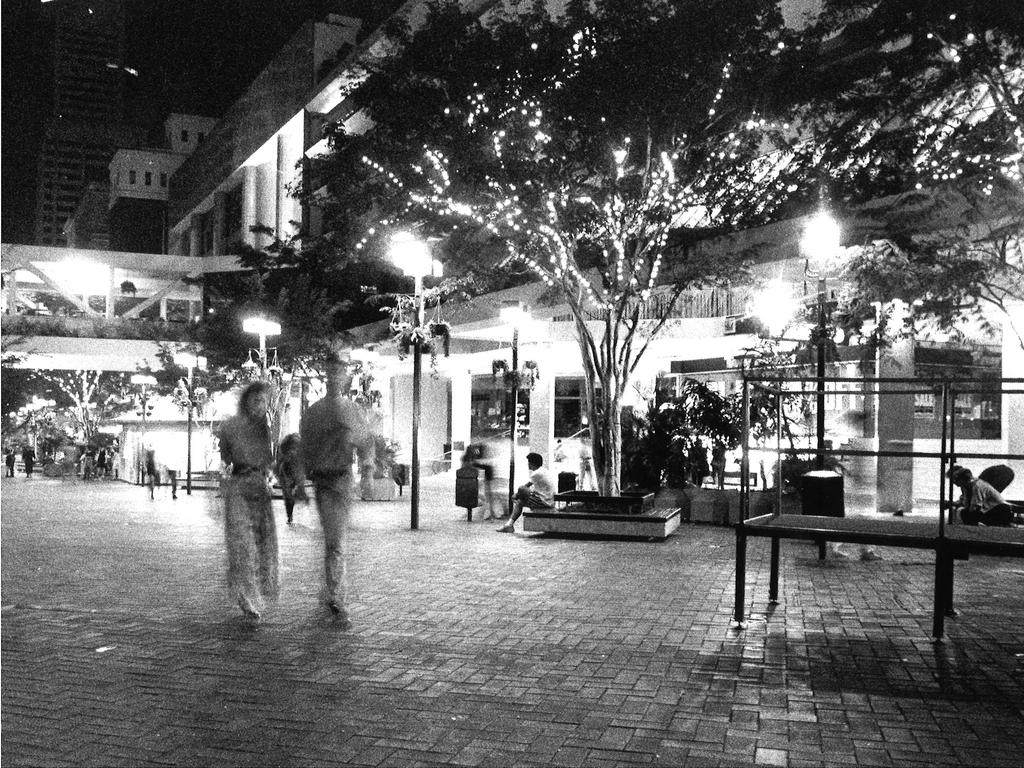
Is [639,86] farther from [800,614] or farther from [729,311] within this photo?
[729,311]

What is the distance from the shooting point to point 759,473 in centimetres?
1928

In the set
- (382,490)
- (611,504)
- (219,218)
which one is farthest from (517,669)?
(219,218)

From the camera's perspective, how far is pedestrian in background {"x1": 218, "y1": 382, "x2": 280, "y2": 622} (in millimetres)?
7766

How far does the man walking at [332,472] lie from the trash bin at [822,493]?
15.3ft

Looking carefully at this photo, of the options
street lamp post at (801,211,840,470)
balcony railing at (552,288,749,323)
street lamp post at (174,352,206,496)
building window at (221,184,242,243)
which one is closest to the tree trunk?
street lamp post at (801,211,840,470)

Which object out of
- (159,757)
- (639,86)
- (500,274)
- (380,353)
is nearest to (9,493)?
(380,353)

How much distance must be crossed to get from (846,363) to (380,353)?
19.7 meters

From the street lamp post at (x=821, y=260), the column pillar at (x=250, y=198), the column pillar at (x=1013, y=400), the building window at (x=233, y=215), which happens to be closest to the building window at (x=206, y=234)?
the building window at (x=233, y=215)

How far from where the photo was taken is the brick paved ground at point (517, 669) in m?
4.71

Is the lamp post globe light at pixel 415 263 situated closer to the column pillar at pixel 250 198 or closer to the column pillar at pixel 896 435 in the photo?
the column pillar at pixel 896 435

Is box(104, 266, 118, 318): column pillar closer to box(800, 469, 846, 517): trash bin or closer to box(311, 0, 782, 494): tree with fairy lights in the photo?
box(311, 0, 782, 494): tree with fairy lights

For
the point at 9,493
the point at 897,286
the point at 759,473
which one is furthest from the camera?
the point at 9,493

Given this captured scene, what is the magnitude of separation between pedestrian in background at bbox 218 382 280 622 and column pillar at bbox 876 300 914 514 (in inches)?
532

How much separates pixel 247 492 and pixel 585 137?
9500 millimetres
